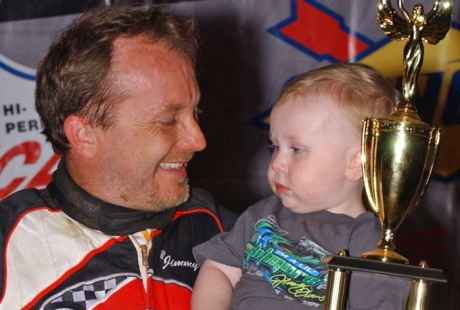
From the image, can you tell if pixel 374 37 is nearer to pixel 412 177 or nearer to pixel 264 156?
pixel 264 156

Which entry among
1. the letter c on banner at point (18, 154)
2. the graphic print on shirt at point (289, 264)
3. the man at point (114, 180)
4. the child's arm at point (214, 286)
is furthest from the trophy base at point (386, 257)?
the letter c on banner at point (18, 154)

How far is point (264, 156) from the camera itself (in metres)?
3.10

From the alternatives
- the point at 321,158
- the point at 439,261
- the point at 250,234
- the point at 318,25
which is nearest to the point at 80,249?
the point at 250,234

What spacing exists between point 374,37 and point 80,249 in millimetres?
1726

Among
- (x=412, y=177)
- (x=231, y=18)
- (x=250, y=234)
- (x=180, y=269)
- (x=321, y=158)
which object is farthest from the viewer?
(x=231, y=18)

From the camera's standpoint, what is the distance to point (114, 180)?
1.82 m

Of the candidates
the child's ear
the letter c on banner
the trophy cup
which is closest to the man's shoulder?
the child's ear

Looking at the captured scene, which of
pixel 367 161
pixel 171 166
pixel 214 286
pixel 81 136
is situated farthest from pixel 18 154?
pixel 367 161

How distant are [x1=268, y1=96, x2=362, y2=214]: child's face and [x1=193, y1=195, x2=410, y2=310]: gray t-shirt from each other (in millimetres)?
60

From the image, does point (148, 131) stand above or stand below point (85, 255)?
above

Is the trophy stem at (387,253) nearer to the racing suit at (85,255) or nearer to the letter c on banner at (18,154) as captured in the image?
the racing suit at (85,255)

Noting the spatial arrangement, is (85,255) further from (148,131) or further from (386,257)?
(386,257)

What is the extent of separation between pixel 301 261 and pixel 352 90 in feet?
1.10

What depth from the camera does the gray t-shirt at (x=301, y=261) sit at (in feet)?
4.42
